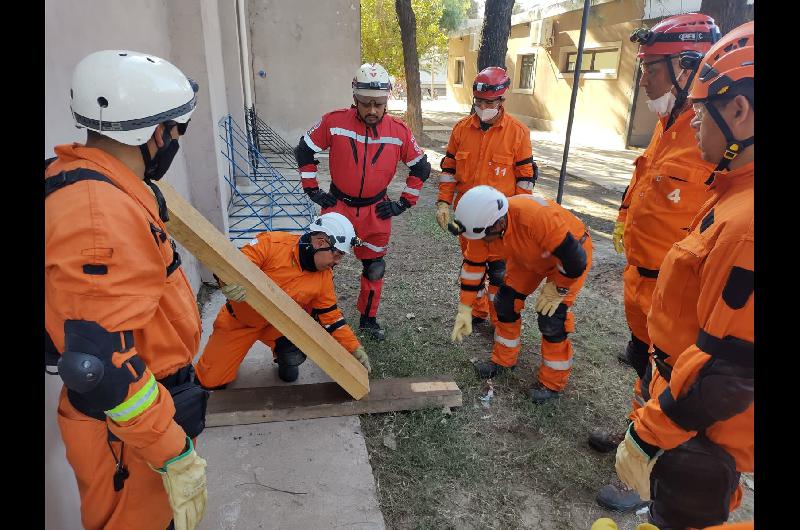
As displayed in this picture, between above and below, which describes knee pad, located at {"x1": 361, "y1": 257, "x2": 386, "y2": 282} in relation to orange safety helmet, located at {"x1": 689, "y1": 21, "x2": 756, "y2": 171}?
below

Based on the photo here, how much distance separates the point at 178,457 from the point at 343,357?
151cm

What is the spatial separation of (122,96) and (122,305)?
0.62m

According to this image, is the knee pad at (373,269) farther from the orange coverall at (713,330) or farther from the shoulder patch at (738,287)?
the shoulder patch at (738,287)

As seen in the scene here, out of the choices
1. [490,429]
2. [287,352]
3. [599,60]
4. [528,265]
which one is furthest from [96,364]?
[599,60]

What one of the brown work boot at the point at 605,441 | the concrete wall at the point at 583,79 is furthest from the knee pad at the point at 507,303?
the concrete wall at the point at 583,79

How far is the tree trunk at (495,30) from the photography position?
762 centimetres

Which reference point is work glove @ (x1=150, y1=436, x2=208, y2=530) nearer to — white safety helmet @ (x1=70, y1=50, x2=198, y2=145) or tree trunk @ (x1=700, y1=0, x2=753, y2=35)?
white safety helmet @ (x1=70, y1=50, x2=198, y2=145)

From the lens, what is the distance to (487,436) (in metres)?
3.07

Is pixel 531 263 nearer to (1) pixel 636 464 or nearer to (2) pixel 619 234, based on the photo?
(2) pixel 619 234

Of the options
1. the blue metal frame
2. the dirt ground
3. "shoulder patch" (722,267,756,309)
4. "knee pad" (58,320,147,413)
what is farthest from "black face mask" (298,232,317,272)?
the blue metal frame

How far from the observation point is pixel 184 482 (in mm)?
1554

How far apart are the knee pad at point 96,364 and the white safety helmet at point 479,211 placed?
204cm

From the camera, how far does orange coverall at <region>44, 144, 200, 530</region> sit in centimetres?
122

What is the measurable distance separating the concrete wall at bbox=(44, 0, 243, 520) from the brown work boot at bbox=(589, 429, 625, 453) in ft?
8.81
